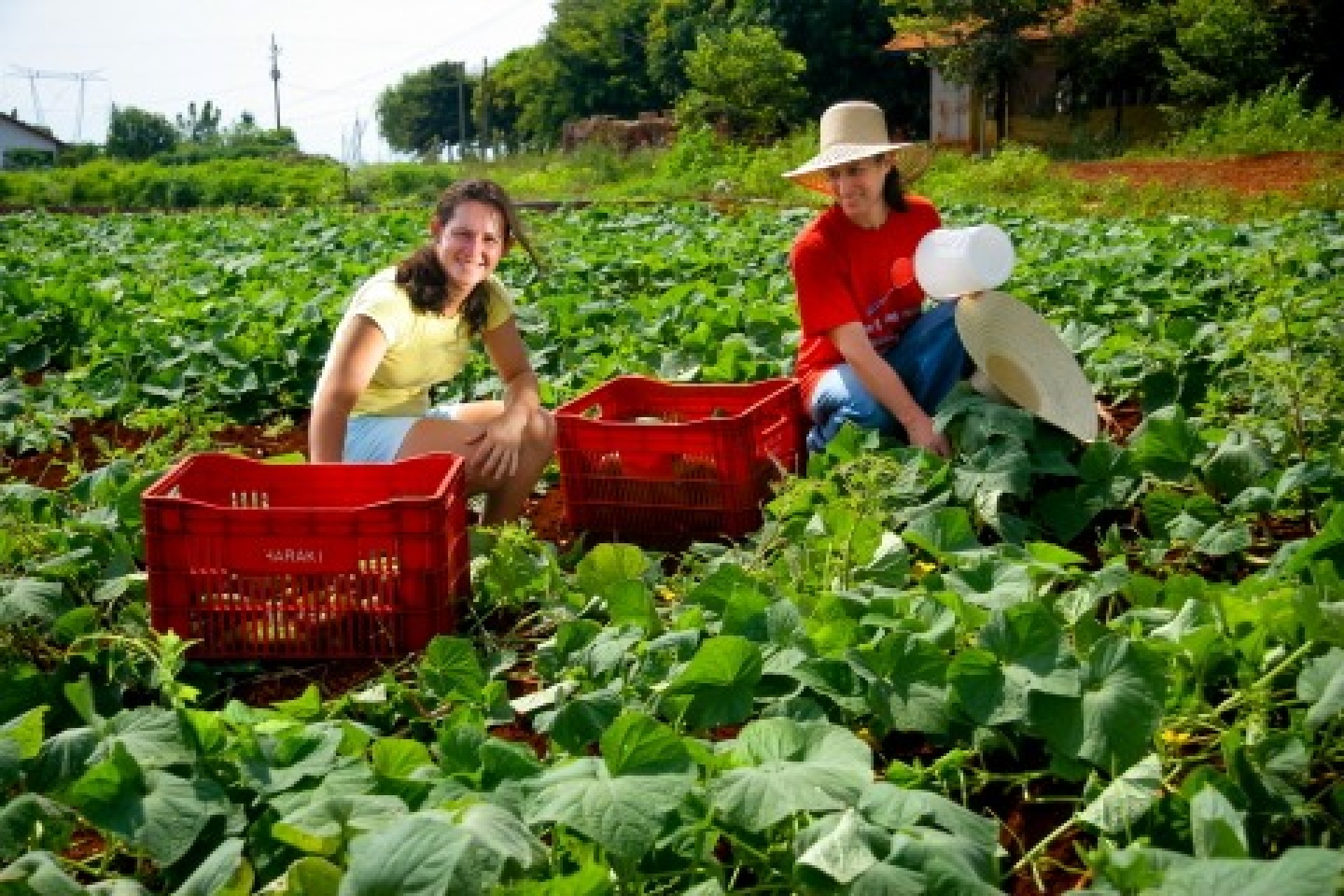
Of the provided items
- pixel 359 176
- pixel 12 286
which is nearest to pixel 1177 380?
pixel 12 286

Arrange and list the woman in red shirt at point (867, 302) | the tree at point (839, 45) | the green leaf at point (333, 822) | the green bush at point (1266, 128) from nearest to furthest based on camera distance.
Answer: the green leaf at point (333, 822) < the woman in red shirt at point (867, 302) < the green bush at point (1266, 128) < the tree at point (839, 45)

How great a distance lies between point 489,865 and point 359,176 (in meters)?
31.9

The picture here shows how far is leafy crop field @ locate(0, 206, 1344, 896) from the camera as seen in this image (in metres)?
2.16

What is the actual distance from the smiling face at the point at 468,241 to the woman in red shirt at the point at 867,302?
0.80 meters

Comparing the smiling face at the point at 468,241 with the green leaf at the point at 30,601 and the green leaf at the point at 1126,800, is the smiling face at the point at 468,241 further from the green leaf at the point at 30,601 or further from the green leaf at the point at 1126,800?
the green leaf at the point at 1126,800

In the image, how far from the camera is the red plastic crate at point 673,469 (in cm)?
407

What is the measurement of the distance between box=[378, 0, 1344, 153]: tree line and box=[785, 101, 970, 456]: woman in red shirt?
20.2 meters

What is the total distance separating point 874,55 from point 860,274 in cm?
3023

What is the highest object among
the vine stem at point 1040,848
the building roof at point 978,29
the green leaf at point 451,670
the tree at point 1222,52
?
the building roof at point 978,29

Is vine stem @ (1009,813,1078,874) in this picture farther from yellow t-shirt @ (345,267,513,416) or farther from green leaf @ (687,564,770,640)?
yellow t-shirt @ (345,267,513,416)

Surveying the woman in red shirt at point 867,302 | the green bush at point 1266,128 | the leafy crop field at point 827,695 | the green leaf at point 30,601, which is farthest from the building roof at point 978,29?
the green leaf at point 30,601

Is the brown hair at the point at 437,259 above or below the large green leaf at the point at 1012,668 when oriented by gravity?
above

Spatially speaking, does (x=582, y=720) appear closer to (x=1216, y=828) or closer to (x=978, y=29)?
(x=1216, y=828)

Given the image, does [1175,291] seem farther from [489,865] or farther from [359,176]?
[359,176]
